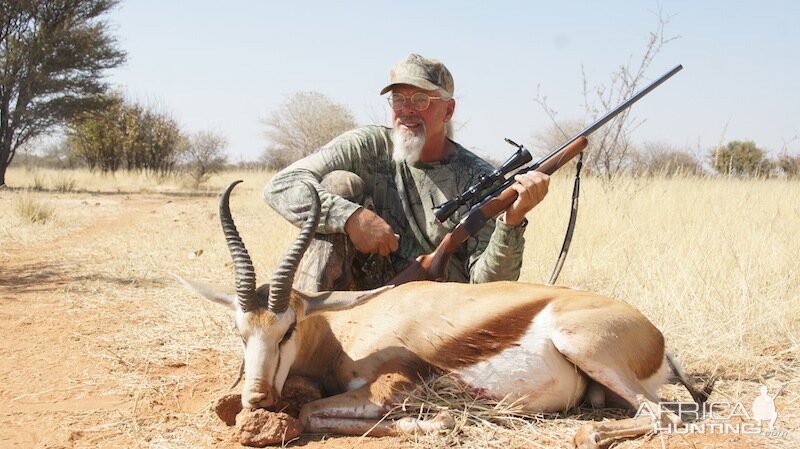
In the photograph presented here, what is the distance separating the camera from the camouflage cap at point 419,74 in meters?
4.89

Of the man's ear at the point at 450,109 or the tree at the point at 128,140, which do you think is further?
A: the tree at the point at 128,140

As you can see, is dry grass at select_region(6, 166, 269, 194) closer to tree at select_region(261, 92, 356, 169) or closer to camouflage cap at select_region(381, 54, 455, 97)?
tree at select_region(261, 92, 356, 169)

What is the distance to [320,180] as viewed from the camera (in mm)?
4887

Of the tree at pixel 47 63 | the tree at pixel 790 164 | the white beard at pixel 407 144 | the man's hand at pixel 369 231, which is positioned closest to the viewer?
the man's hand at pixel 369 231

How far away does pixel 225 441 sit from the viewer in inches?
131

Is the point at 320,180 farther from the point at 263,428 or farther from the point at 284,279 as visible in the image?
the point at 263,428

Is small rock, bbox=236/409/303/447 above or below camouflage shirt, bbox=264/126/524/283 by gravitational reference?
below

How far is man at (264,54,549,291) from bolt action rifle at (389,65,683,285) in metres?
0.11

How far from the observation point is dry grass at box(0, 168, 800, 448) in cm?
347

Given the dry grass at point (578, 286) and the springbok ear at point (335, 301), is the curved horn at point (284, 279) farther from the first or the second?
the dry grass at point (578, 286)

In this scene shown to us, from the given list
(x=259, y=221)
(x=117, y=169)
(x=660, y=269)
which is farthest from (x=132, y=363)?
(x=117, y=169)

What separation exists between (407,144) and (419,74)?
1.62ft

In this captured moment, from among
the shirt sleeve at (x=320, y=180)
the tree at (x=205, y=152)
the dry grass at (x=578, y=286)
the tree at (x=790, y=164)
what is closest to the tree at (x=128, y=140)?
the tree at (x=205, y=152)

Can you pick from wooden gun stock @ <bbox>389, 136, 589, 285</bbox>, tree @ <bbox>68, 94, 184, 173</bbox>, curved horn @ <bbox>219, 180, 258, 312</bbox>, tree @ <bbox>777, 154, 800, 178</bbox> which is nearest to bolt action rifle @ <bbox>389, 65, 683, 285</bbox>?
wooden gun stock @ <bbox>389, 136, 589, 285</bbox>
